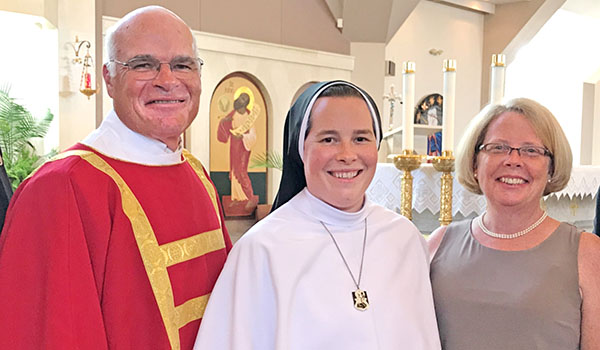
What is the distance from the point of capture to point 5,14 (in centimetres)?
683

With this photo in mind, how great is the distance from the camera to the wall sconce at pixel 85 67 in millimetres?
6898

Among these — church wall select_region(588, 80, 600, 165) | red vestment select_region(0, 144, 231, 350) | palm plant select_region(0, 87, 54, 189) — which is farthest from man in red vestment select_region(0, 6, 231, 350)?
church wall select_region(588, 80, 600, 165)

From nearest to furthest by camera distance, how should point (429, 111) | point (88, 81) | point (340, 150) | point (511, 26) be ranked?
point (340, 150)
point (88, 81)
point (429, 111)
point (511, 26)

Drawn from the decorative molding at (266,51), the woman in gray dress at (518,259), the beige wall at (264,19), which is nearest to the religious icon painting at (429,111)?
the decorative molding at (266,51)

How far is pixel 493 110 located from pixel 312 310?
44.0 inches

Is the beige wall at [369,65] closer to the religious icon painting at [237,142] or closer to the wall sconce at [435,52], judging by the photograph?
the religious icon painting at [237,142]

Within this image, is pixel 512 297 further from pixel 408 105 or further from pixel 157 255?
pixel 408 105

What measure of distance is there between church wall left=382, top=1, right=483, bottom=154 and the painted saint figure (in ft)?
10.6

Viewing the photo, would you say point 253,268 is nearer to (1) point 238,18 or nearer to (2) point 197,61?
(2) point 197,61

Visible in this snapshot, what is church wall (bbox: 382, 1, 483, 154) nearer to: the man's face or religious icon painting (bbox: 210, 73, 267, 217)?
religious icon painting (bbox: 210, 73, 267, 217)

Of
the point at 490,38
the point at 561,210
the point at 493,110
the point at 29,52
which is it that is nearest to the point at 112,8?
the point at 29,52

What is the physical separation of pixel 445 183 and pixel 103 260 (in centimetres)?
267

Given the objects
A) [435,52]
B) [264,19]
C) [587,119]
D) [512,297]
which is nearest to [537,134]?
[512,297]

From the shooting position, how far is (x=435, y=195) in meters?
4.18
